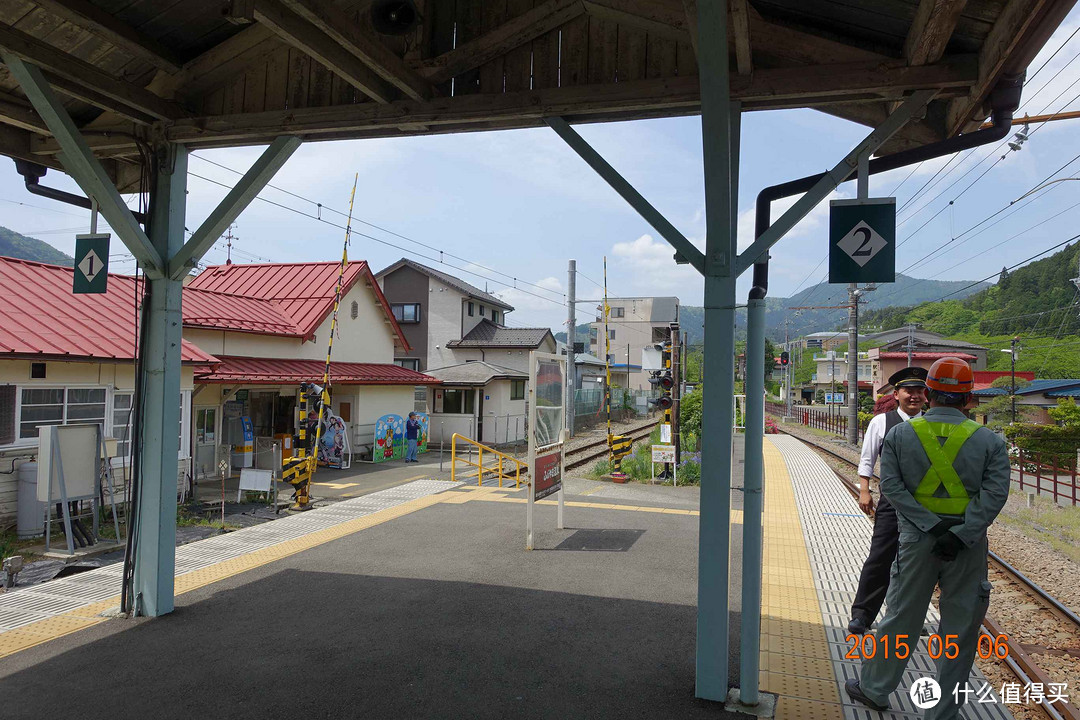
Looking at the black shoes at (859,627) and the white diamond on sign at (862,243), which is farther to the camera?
the black shoes at (859,627)

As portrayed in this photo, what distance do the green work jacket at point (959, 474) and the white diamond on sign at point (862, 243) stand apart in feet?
3.14

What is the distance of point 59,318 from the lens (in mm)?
11312

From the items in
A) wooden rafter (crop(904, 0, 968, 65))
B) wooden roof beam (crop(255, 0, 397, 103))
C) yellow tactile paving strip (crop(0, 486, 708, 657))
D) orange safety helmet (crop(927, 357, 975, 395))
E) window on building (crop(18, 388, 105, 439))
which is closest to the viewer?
wooden rafter (crop(904, 0, 968, 65))

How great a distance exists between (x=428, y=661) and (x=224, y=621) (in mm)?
1873

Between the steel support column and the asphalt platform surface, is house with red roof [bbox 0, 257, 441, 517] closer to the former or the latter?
the steel support column

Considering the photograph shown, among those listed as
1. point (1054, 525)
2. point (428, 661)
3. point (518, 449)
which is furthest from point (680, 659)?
point (518, 449)

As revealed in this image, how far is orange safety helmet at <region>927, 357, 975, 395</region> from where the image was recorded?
3578 millimetres

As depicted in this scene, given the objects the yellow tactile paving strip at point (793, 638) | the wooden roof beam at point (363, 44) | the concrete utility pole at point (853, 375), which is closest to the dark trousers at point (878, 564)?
the yellow tactile paving strip at point (793, 638)

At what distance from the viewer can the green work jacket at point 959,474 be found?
3324 mm

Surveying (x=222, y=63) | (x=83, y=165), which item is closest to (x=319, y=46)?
(x=222, y=63)

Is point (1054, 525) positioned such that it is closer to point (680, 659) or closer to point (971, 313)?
point (680, 659)

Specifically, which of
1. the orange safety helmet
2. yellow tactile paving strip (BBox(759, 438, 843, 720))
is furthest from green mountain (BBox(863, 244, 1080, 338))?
the orange safety helmet

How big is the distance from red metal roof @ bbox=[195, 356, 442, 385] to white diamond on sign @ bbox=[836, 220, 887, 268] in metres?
12.1

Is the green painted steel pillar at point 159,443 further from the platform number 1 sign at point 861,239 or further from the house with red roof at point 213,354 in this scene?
the platform number 1 sign at point 861,239
